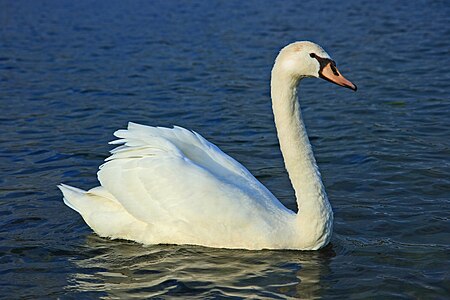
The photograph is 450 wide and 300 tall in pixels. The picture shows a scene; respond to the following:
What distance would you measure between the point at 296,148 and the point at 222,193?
2.38 feet

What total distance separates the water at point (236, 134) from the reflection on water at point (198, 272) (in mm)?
16

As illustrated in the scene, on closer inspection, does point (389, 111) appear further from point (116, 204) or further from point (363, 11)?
point (363, 11)

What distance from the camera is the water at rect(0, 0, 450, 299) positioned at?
6.25 m

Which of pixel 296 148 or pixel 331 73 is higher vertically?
pixel 331 73

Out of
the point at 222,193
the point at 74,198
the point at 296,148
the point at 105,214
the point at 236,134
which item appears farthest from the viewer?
the point at 236,134

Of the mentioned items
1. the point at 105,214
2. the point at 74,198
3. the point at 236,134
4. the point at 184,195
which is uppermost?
the point at 236,134

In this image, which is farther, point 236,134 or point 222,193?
point 236,134

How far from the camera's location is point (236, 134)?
10.7 m

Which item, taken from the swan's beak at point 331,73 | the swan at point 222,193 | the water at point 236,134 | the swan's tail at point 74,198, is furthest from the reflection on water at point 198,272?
the swan's beak at point 331,73

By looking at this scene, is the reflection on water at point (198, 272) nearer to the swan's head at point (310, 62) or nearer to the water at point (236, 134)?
the water at point (236, 134)

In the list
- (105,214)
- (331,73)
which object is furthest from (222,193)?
(331,73)

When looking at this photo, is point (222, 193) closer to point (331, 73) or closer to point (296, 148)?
point (296, 148)

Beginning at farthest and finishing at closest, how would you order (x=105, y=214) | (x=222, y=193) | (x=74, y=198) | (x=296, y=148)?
1. (x=74, y=198)
2. (x=105, y=214)
3. (x=296, y=148)
4. (x=222, y=193)

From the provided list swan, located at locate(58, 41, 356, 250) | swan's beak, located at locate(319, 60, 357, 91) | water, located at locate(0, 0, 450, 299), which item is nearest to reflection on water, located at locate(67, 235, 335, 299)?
water, located at locate(0, 0, 450, 299)
